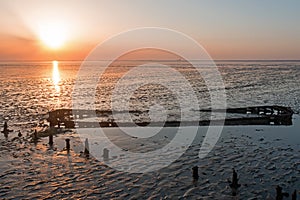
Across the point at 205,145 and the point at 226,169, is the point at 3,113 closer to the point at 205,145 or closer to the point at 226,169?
the point at 205,145

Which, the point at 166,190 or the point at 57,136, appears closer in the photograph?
the point at 166,190

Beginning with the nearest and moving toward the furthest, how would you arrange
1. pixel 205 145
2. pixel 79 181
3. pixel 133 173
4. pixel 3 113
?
pixel 79 181 → pixel 133 173 → pixel 205 145 → pixel 3 113

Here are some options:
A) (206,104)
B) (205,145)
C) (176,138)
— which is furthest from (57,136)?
(206,104)

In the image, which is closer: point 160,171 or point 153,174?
point 153,174

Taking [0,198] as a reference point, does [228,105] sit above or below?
above

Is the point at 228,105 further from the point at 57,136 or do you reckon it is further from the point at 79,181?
the point at 79,181

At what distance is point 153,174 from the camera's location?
23.2 m

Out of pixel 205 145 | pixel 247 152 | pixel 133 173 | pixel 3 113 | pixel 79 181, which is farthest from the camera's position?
pixel 3 113

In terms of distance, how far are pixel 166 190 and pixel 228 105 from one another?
136 feet

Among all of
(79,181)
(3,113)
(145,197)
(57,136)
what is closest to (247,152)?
(145,197)

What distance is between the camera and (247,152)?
2827 cm

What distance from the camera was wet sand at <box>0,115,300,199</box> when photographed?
65.0 ft

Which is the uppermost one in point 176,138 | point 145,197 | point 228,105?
point 228,105

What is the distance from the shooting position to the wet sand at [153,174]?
19.8m
